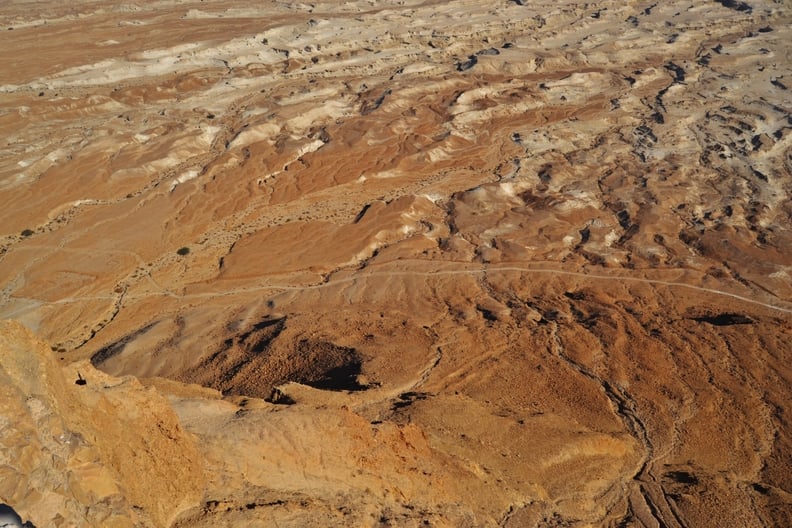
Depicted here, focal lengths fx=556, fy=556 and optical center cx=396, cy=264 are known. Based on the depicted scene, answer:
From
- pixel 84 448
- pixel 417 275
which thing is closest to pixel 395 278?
pixel 417 275

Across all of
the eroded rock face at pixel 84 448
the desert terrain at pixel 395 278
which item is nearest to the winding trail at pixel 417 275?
the desert terrain at pixel 395 278

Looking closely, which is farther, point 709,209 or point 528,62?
point 528,62

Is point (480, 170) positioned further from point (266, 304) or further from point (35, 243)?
point (35, 243)

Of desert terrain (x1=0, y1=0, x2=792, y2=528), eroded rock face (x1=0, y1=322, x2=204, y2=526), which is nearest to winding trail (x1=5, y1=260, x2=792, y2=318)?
desert terrain (x1=0, y1=0, x2=792, y2=528)

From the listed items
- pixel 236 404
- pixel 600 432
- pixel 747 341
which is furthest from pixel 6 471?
pixel 747 341

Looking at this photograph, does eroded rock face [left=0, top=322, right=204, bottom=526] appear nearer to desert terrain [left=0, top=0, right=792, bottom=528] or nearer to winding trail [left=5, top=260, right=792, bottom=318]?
desert terrain [left=0, top=0, right=792, bottom=528]

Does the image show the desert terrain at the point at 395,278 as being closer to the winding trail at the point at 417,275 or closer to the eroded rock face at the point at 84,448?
the eroded rock face at the point at 84,448

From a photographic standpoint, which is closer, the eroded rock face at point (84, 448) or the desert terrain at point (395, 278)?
the eroded rock face at point (84, 448)

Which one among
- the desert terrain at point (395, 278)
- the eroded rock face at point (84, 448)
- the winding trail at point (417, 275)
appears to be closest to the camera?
the eroded rock face at point (84, 448)
